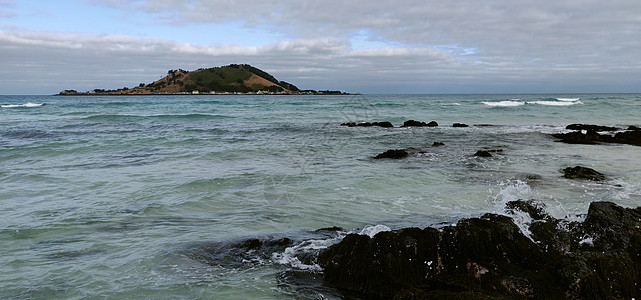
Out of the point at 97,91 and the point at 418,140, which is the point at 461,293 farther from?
the point at 97,91

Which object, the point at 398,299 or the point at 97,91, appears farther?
the point at 97,91

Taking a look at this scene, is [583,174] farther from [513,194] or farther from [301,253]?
[301,253]

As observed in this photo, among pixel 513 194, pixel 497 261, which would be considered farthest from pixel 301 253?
pixel 513 194

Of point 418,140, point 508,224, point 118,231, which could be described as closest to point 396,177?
point 508,224

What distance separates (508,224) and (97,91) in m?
218

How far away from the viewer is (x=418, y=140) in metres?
21.8

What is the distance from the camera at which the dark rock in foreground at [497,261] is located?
13.8 ft

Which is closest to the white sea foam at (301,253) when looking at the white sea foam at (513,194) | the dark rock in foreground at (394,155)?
the white sea foam at (513,194)

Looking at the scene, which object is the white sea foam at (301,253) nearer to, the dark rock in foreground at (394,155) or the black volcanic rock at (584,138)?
the dark rock in foreground at (394,155)

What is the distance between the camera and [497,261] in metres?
4.74

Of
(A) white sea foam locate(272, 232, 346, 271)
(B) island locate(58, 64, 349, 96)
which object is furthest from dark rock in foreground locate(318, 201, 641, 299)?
(B) island locate(58, 64, 349, 96)

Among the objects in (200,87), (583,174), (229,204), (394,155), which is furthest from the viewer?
(200,87)

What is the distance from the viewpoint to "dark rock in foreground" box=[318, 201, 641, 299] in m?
4.21

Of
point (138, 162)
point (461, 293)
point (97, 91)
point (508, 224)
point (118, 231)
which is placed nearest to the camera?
point (461, 293)
